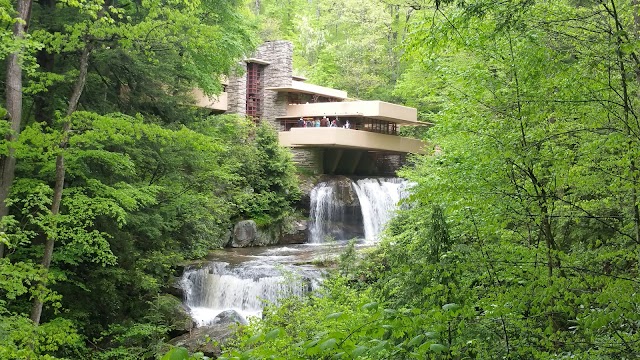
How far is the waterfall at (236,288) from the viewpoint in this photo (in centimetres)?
1447

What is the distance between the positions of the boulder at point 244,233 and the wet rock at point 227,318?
282 inches

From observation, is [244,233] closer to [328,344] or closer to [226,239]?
[226,239]

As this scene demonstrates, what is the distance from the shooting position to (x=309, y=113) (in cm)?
2767

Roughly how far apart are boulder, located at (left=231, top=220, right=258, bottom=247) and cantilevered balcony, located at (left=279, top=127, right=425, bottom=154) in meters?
6.01

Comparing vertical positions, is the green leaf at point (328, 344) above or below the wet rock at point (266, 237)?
above

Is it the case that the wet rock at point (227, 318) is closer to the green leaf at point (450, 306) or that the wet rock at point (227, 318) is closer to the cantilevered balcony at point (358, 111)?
the green leaf at point (450, 306)

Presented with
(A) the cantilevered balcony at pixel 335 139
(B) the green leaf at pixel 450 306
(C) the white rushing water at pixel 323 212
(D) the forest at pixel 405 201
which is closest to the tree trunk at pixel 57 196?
(D) the forest at pixel 405 201

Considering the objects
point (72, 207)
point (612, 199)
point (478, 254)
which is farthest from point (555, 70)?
point (72, 207)

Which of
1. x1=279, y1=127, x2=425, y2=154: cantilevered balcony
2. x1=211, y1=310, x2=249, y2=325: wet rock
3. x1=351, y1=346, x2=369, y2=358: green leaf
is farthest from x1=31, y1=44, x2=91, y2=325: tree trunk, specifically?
x1=279, y1=127, x2=425, y2=154: cantilevered balcony

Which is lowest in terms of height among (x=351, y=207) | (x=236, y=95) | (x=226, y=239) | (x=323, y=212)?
(x=226, y=239)

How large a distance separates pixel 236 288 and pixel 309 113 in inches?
550

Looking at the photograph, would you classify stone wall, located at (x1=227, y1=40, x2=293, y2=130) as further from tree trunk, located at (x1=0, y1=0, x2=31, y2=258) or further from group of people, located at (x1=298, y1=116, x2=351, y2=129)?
tree trunk, located at (x1=0, y1=0, x2=31, y2=258)

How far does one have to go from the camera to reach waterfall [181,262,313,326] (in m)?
14.5

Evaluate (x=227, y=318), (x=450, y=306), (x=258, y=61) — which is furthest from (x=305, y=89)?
(x=450, y=306)
